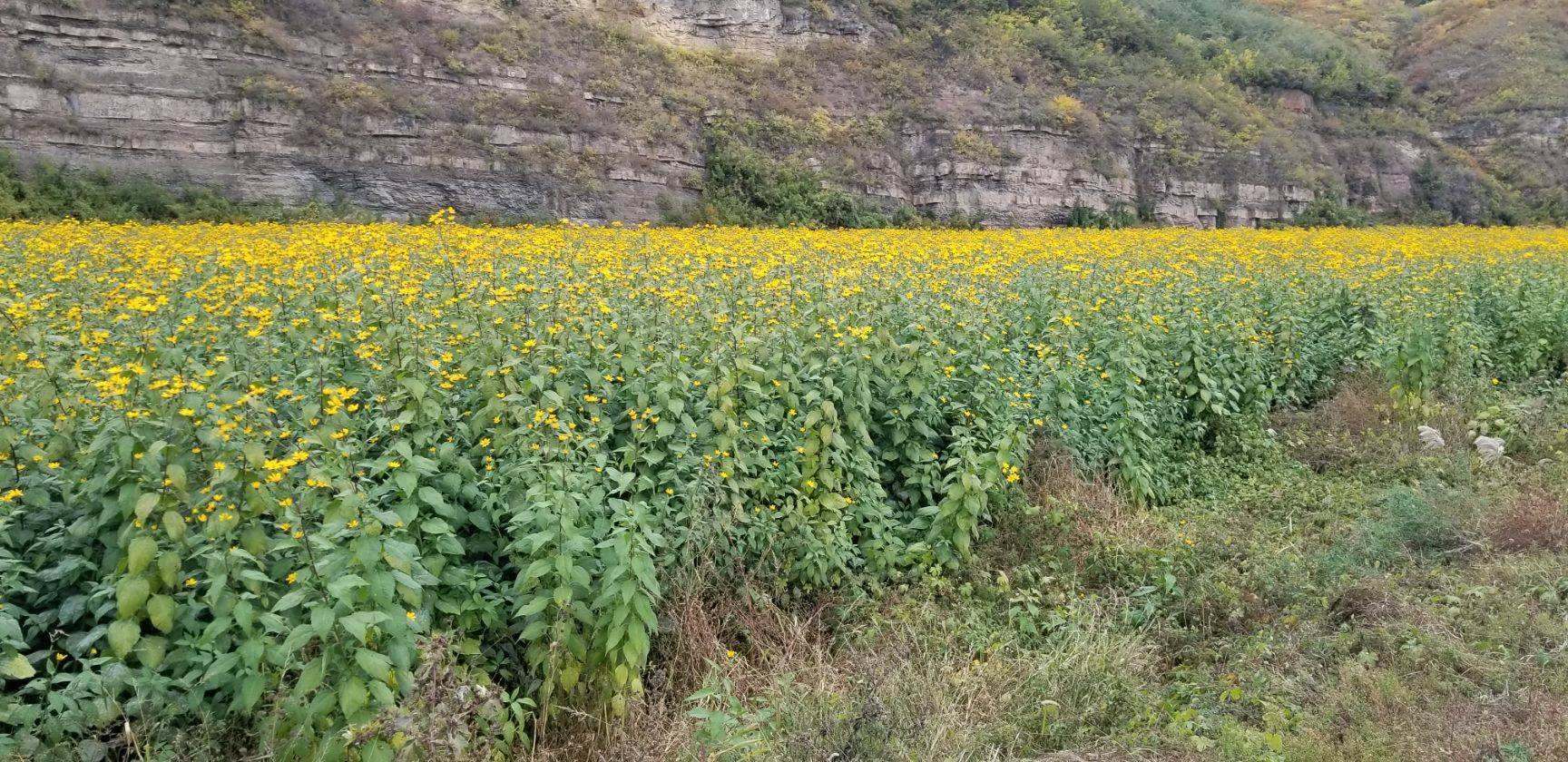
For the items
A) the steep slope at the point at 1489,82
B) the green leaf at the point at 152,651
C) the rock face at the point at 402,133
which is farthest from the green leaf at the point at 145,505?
the steep slope at the point at 1489,82

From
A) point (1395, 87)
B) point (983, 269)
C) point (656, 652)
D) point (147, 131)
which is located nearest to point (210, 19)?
Answer: point (147, 131)

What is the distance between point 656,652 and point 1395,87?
56.2 meters

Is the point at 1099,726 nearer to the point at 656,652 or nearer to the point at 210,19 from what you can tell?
the point at 656,652

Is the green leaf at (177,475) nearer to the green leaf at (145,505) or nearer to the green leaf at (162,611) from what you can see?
the green leaf at (145,505)

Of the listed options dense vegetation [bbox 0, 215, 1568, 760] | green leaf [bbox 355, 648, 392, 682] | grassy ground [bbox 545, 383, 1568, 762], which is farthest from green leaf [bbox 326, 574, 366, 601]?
grassy ground [bbox 545, 383, 1568, 762]

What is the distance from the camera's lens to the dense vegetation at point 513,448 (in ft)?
9.52

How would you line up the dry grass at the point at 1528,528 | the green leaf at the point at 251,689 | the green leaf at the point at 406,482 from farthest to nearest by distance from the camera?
the dry grass at the point at 1528,528 → the green leaf at the point at 406,482 → the green leaf at the point at 251,689

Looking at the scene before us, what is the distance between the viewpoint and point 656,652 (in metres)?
4.09

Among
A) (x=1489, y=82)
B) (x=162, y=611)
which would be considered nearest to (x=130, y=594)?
(x=162, y=611)

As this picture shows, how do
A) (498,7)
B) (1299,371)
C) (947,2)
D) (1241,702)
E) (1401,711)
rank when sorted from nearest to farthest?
(1401,711) < (1241,702) < (1299,371) < (498,7) < (947,2)

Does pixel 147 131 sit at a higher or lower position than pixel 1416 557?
higher

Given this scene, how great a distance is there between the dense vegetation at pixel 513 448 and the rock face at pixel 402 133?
61.2 ft

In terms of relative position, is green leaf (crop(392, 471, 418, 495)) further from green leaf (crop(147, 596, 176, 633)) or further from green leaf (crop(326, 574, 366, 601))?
green leaf (crop(147, 596, 176, 633))

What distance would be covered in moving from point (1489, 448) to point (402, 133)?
27.4 meters
